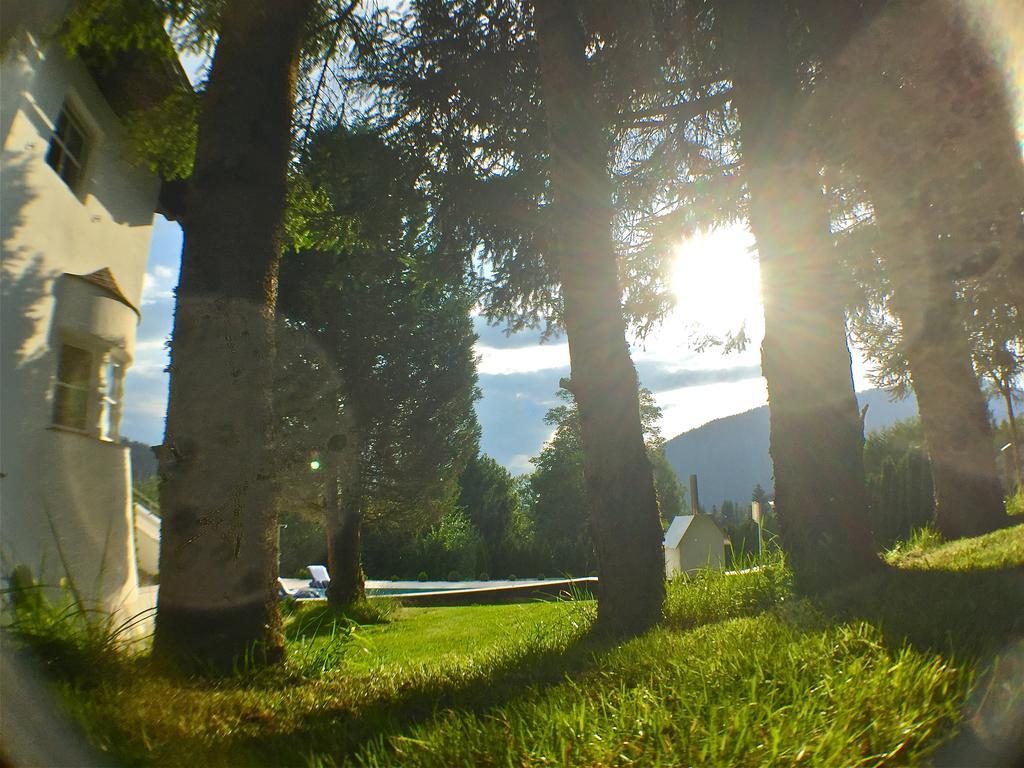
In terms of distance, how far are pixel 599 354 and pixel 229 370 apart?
9.35 ft

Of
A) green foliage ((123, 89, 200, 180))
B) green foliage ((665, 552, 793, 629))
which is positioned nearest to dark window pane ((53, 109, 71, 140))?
green foliage ((123, 89, 200, 180))

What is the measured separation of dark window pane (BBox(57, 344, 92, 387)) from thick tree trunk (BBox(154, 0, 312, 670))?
403 centimetres

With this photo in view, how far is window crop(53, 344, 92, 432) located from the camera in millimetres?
7547

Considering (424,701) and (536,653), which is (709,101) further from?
(424,701)

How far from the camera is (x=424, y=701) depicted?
3.35 meters

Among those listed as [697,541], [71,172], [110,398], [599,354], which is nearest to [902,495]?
[697,541]

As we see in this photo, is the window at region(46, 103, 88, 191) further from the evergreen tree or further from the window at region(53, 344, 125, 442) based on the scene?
the evergreen tree

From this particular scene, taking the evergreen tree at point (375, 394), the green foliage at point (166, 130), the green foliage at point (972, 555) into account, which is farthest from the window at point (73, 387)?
the green foliage at point (972, 555)

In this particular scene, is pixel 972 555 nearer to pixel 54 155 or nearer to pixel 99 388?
pixel 99 388

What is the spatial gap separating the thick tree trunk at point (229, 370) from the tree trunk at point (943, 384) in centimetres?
757

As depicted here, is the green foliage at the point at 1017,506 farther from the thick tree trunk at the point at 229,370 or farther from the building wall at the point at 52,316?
the building wall at the point at 52,316

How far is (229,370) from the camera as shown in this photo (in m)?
4.59

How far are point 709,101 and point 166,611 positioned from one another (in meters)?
8.39

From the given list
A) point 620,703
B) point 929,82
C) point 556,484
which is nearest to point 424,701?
point 620,703
